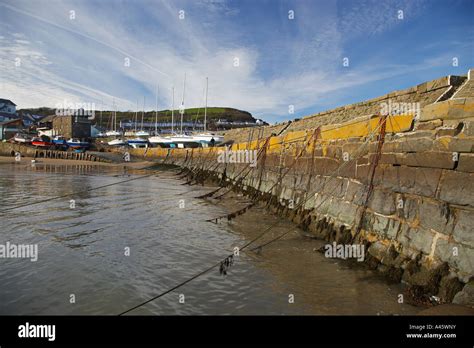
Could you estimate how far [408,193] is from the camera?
18.6ft

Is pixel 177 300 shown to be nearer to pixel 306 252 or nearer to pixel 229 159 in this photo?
pixel 306 252

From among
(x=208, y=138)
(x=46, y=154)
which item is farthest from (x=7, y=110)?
(x=208, y=138)

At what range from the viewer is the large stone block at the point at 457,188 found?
4.46 meters

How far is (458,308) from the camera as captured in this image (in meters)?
3.83

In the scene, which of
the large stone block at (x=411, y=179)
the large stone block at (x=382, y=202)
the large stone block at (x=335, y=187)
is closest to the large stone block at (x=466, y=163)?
the large stone block at (x=411, y=179)

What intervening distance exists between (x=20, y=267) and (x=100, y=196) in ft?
29.3

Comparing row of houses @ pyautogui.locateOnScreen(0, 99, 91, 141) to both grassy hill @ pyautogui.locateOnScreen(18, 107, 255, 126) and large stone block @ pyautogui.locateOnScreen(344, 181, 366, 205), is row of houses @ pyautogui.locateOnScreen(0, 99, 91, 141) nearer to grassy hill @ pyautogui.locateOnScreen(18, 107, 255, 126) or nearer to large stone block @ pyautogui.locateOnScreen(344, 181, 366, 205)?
grassy hill @ pyautogui.locateOnScreen(18, 107, 255, 126)

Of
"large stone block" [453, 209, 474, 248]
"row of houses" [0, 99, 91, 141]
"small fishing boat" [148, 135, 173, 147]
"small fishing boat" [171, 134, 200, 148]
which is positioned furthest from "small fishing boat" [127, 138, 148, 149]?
"large stone block" [453, 209, 474, 248]

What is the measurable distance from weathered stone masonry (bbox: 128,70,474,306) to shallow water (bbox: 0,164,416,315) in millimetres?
629

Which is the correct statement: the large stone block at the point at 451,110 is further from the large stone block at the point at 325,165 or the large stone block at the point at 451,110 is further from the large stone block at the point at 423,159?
the large stone block at the point at 325,165

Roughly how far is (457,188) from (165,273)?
16.0ft

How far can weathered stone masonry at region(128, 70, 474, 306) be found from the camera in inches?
179

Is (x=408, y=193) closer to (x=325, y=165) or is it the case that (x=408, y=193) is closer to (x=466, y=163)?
(x=466, y=163)
